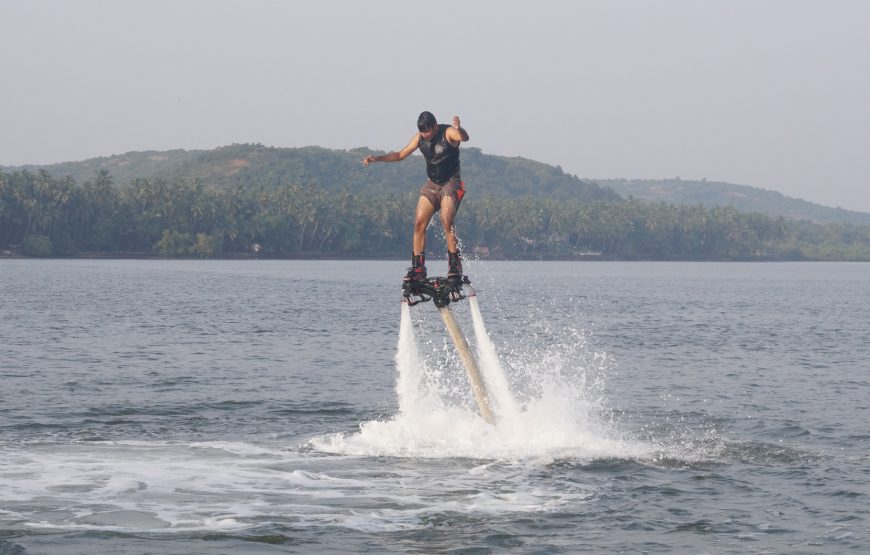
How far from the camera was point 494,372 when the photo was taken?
24.2 metres

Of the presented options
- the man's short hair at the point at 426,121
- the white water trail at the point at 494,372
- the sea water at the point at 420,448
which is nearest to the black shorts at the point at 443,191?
the man's short hair at the point at 426,121

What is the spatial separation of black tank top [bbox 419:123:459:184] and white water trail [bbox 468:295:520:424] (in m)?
2.72

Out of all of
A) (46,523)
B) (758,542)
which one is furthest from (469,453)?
(46,523)

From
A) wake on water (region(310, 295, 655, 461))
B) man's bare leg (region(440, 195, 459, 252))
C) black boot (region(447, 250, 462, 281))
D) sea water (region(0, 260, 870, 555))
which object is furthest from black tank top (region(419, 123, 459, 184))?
sea water (region(0, 260, 870, 555))

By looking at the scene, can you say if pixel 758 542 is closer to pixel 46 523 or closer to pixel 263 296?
pixel 46 523

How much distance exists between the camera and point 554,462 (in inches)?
976

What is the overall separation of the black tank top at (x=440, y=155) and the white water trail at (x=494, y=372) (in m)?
2.72

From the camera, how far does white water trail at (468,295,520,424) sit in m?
23.0

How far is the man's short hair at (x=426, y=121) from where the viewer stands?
63.8ft

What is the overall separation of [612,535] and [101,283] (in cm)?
11931

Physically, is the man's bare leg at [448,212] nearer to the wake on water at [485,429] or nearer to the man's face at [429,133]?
the man's face at [429,133]

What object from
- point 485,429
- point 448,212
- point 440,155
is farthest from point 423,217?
point 485,429

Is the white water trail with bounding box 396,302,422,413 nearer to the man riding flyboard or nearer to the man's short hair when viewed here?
the man riding flyboard

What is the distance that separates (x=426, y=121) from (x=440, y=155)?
2.13ft
